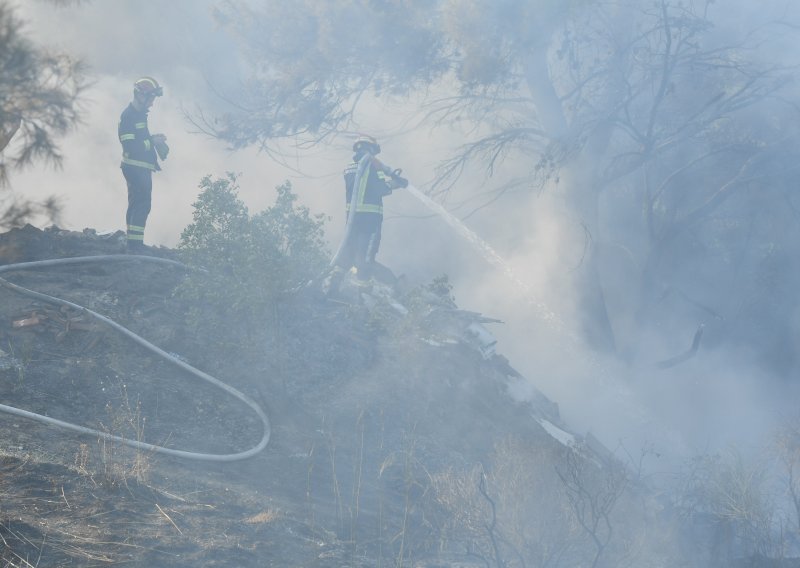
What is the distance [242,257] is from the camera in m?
6.32

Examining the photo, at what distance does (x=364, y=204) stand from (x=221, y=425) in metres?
4.05

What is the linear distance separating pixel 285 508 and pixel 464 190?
10435mm

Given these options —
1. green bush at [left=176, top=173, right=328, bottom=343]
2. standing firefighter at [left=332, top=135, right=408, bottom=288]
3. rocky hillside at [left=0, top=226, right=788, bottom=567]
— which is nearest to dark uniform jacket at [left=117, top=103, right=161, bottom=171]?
rocky hillside at [left=0, top=226, right=788, bottom=567]

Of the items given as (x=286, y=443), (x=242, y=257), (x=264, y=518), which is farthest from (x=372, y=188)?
(x=264, y=518)

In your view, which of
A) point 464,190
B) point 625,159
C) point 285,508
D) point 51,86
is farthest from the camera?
point 464,190

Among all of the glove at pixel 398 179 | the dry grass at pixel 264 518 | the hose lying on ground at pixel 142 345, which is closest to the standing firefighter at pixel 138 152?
the hose lying on ground at pixel 142 345

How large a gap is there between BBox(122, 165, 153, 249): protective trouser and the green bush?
6.20ft

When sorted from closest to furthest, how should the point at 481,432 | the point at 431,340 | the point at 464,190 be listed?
the point at 481,432, the point at 431,340, the point at 464,190

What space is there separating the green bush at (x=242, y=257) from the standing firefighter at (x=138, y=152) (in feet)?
6.43

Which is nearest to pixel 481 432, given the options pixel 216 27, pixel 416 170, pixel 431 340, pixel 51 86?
pixel 431 340

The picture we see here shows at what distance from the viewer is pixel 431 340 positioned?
7738 mm

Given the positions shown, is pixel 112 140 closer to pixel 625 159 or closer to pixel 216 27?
pixel 216 27

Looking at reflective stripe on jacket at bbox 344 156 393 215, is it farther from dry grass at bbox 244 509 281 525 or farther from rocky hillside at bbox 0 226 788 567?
dry grass at bbox 244 509 281 525

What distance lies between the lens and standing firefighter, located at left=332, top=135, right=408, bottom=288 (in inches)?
358
